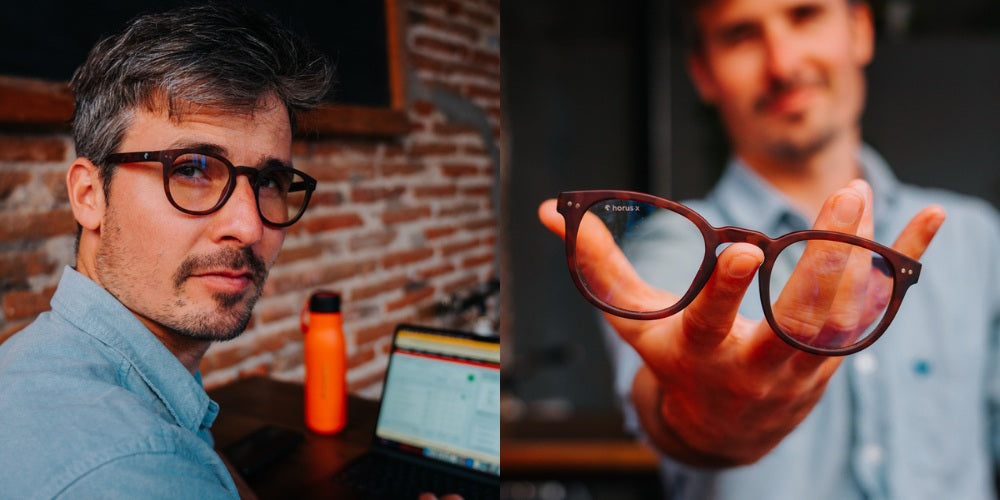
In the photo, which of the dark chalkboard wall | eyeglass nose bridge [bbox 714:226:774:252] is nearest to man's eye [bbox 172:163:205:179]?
the dark chalkboard wall

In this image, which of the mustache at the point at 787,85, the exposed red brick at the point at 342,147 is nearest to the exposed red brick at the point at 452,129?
the exposed red brick at the point at 342,147

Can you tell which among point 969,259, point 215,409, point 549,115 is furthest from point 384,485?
point 549,115

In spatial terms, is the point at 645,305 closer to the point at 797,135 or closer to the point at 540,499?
the point at 797,135

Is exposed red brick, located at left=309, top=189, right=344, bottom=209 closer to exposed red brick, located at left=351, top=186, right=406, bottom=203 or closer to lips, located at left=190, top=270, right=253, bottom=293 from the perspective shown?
exposed red brick, located at left=351, top=186, right=406, bottom=203

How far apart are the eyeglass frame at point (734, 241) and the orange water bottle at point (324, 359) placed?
0.61m

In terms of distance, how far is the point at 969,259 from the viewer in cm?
94

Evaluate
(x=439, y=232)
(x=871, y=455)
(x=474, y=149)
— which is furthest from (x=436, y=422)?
(x=474, y=149)

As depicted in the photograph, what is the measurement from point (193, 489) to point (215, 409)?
248mm

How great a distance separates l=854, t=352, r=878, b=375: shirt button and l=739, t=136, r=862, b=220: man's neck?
0.76 ft

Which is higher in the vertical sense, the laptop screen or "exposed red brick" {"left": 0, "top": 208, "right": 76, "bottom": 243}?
"exposed red brick" {"left": 0, "top": 208, "right": 76, "bottom": 243}

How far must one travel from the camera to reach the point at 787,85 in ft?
2.79

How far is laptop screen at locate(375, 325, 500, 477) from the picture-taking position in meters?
1.02

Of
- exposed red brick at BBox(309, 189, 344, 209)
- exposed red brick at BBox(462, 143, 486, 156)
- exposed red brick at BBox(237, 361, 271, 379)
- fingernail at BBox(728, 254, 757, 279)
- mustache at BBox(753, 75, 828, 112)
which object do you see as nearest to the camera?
fingernail at BBox(728, 254, 757, 279)

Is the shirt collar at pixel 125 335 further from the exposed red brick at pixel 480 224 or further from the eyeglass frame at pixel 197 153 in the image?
the exposed red brick at pixel 480 224
